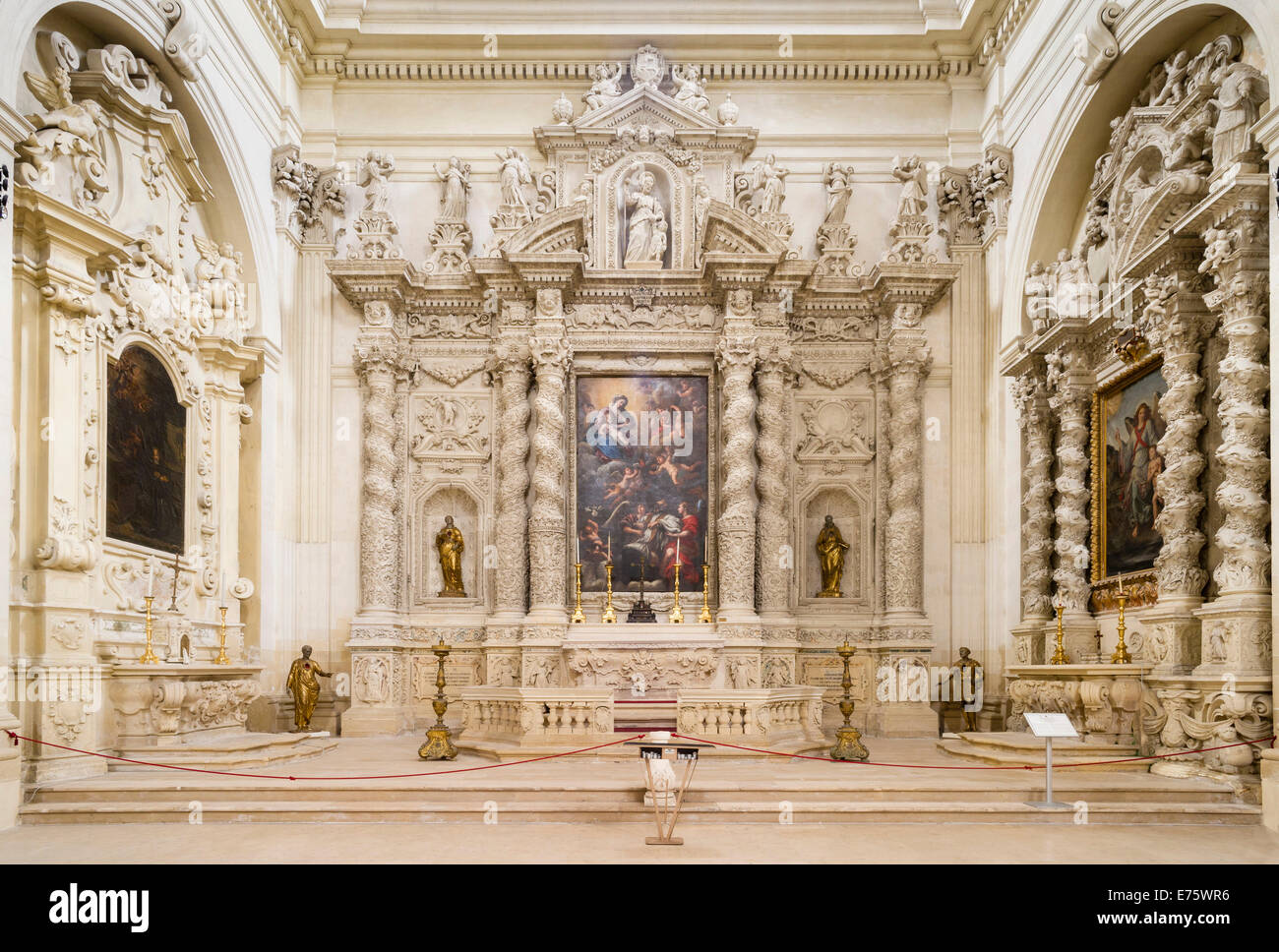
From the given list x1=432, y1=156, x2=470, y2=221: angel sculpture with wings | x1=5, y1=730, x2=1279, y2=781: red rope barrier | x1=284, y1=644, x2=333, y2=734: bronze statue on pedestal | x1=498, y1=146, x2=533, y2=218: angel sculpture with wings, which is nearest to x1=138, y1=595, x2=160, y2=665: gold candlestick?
x1=5, y1=730, x2=1279, y2=781: red rope barrier

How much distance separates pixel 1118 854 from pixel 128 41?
11.8 meters

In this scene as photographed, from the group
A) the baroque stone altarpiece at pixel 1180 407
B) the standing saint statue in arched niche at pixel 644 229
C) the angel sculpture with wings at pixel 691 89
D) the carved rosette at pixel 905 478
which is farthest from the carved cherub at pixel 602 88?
the baroque stone altarpiece at pixel 1180 407

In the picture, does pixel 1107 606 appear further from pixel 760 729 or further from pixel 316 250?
pixel 316 250

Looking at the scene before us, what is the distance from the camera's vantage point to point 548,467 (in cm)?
1656

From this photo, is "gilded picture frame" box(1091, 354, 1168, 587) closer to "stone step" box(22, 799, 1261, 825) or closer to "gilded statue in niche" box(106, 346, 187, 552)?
"stone step" box(22, 799, 1261, 825)

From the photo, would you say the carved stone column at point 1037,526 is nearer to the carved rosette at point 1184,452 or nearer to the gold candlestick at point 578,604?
the carved rosette at point 1184,452

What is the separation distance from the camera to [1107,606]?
1348cm

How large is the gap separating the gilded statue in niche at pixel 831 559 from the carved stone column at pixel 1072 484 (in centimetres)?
334

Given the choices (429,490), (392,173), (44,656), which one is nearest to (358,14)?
(392,173)

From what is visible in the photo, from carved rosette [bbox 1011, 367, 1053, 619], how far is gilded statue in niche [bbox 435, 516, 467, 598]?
24.9 feet

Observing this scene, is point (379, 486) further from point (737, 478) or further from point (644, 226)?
point (644, 226)

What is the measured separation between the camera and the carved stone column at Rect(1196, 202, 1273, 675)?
9.85 metres

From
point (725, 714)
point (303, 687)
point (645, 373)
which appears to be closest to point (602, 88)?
point (645, 373)

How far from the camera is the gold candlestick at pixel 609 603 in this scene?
1631 centimetres
